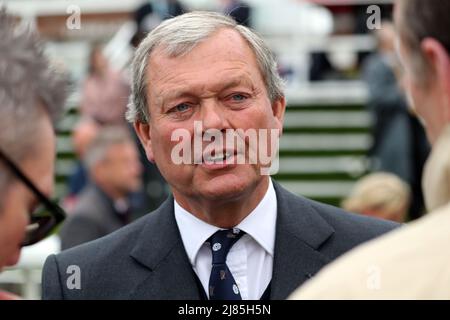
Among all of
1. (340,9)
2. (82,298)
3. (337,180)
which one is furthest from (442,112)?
(340,9)

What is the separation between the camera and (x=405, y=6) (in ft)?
6.73

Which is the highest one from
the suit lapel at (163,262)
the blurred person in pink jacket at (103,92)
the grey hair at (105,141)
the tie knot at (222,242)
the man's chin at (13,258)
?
the man's chin at (13,258)

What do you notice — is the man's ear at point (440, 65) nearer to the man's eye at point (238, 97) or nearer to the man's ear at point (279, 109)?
the man's eye at point (238, 97)

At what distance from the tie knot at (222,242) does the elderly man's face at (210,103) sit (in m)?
0.10

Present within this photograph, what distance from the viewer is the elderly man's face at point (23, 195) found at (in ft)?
6.89

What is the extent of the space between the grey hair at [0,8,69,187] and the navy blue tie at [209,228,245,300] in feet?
2.97

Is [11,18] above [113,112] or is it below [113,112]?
above

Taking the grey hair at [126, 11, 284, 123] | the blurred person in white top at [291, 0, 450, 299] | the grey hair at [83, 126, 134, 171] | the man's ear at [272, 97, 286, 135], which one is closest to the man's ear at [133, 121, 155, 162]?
the grey hair at [126, 11, 284, 123]

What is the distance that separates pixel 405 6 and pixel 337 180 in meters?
8.93

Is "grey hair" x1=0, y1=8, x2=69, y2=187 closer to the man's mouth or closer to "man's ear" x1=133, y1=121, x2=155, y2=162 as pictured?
the man's mouth

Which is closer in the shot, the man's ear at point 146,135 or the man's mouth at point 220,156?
the man's mouth at point 220,156

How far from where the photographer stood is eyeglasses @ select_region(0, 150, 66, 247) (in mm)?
2109

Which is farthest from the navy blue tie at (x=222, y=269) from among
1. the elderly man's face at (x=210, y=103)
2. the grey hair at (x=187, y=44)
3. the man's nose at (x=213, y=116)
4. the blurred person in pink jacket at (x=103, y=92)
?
the blurred person in pink jacket at (x=103, y=92)
